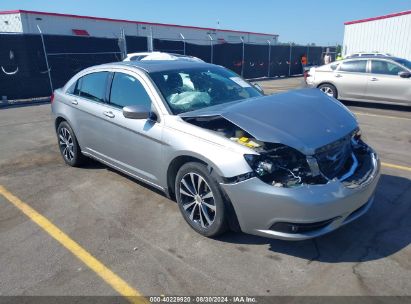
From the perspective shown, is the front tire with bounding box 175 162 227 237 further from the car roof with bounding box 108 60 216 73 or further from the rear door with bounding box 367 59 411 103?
the rear door with bounding box 367 59 411 103

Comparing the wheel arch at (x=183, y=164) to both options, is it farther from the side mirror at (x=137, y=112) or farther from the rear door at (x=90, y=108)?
the rear door at (x=90, y=108)

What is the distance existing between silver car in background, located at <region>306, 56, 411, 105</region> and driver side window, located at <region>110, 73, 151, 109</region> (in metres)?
8.64

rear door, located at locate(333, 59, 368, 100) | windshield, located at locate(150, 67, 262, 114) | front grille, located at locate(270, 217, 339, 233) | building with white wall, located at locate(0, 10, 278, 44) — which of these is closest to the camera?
front grille, located at locate(270, 217, 339, 233)

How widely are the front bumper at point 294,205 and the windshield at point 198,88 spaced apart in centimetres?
129

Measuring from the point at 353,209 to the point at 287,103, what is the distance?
48.7 inches

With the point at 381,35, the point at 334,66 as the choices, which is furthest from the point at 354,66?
the point at 381,35

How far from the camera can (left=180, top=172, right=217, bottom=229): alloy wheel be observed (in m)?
3.37

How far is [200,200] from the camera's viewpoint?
3.46m

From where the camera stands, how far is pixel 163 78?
417 cm

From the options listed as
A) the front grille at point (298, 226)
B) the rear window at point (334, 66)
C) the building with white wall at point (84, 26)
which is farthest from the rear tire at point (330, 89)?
the building with white wall at point (84, 26)

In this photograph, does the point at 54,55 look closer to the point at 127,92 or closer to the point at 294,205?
the point at 127,92

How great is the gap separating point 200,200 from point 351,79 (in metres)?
9.24

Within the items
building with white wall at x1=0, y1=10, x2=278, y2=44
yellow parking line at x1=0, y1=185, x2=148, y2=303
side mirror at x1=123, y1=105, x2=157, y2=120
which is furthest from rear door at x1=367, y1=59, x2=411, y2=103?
building with white wall at x1=0, y1=10, x2=278, y2=44

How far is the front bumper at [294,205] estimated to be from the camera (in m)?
2.84
